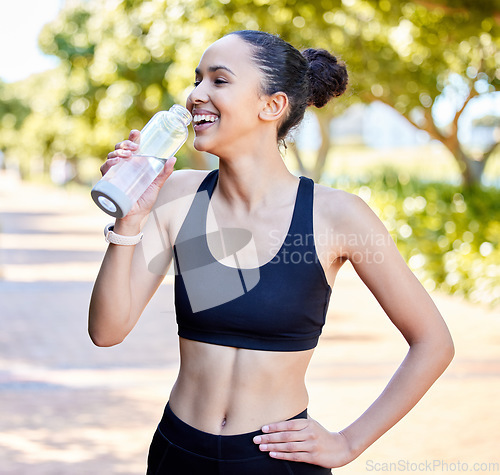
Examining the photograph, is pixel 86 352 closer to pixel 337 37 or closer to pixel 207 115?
pixel 207 115

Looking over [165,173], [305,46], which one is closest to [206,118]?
[165,173]

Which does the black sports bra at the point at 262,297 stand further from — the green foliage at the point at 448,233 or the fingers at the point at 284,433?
the green foliage at the point at 448,233

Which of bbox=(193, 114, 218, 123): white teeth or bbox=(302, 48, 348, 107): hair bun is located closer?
bbox=(193, 114, 218, 123): white teeth

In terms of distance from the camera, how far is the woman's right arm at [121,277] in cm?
182

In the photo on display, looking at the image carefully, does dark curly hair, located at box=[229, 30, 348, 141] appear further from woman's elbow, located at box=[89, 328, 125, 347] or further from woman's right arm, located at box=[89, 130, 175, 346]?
woman's elbow, located at box=[89, 328, 125, 347]

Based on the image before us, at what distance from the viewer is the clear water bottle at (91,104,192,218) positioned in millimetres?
1727

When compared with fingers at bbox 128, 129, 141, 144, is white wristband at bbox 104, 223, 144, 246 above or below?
below

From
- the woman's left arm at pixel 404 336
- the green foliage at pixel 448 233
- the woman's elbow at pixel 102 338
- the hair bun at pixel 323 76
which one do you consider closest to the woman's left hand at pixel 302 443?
the woman's left arm at pixel 404 336

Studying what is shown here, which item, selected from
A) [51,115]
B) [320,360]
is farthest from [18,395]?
[51,115]

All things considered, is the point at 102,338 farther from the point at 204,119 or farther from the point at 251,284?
the point at 204,119

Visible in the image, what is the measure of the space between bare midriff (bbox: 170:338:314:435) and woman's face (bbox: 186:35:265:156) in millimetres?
495

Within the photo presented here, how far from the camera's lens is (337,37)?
1355 cm

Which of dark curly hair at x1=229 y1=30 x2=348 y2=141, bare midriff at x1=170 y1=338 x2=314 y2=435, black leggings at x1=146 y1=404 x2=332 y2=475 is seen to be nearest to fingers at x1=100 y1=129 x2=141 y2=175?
dark curly hair at x1=229 y1=30 x2=348 y2=141

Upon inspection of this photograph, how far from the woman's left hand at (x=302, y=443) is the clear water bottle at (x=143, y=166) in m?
0.61
